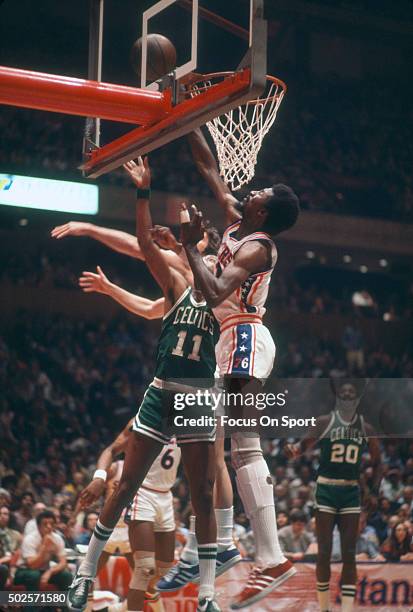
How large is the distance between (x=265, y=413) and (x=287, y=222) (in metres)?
1.32

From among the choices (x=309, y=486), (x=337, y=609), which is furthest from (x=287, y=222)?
(x=309, y=486)

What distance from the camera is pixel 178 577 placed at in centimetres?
695

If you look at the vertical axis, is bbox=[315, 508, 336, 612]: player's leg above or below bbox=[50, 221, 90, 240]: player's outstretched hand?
below

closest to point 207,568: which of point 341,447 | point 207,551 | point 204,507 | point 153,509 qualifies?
point 207,551

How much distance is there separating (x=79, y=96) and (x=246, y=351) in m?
1.97

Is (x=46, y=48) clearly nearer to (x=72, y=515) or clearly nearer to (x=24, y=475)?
(x=24, y=475)

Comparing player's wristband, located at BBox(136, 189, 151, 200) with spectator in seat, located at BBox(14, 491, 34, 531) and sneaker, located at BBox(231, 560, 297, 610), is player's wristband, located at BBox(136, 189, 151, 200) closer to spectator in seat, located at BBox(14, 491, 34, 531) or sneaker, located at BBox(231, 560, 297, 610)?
sneaker, located at BBox(231, 560, 297, 610)

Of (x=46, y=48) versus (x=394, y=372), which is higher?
(x=46, y=48)

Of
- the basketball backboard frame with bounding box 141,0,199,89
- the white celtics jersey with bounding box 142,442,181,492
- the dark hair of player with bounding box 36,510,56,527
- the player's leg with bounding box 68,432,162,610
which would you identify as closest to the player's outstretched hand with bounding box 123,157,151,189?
the basketball backboard frame with bounding box 141,0,199,89

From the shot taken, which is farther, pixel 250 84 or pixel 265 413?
pixel 265 413

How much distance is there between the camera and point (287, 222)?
6566 millimetres

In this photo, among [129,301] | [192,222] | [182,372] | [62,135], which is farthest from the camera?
[62,135]

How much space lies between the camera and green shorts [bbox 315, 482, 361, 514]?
7.51m

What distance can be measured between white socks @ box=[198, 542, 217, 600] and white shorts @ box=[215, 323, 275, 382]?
1.14m
